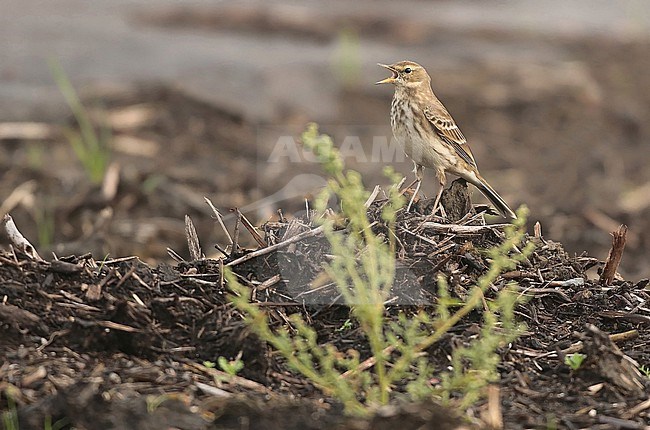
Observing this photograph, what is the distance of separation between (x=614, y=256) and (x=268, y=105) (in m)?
8.47

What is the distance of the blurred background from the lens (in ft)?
33.6

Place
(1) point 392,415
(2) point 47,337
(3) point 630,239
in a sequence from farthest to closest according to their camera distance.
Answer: (3) point 630,239
(2) point 47,337
(1) point 392,415

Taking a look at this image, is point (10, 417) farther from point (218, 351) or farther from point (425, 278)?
point (425, 278)

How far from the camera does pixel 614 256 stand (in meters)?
5.94

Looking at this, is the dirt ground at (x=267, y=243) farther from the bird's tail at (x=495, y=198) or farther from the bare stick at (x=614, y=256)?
the bird's tail at (x=495, y=198)

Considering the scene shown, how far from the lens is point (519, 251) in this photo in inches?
232

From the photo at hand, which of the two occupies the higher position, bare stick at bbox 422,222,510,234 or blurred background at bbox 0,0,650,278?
bare stick at bbox 422,222,510,234

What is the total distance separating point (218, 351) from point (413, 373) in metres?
0.84

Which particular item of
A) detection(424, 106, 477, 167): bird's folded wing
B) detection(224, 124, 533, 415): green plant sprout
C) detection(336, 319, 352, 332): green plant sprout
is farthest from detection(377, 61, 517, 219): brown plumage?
detection(336, 319, 352, 332): green plant sprout

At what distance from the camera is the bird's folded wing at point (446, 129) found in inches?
280

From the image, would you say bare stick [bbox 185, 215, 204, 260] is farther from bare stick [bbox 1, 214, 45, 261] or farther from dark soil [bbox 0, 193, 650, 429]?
bare stick [bbox 1, 214, 45, 261]

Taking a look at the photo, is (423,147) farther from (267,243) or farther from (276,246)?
(276,246)

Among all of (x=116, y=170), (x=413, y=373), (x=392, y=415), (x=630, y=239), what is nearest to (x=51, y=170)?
(x=116, y=170)

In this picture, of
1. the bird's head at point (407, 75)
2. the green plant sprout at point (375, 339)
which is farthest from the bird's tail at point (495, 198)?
the green plant sprout at point (375, 339)
